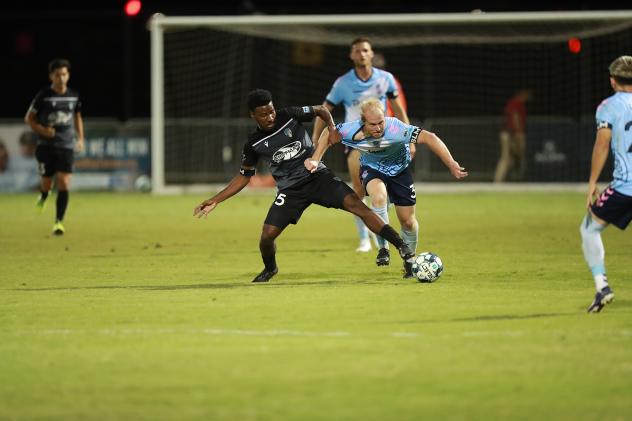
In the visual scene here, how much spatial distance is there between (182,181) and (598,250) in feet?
63.2

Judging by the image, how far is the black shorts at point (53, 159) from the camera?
17.5 m

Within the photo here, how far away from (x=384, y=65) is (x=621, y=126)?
19.5 m

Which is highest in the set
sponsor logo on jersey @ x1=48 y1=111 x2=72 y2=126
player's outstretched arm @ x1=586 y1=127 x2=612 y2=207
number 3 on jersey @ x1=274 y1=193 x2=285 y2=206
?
player's outstretched arm @ x1=586 y1=127 x2=612 y2=207

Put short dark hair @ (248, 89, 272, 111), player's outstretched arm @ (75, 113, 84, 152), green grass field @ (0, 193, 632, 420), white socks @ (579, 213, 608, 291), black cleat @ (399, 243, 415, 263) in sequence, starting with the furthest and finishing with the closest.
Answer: player's outstretched arm @ (75, 113, 84, 152)
black cleat @ (399, 243, 415, 263)
short dark hair @ (248, 89, 272, 111)
white socks @ (579, 213, 608, 291)
green grass field @ (0, 193, 632, 420)

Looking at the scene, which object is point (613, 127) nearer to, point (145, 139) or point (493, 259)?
point (493, 259)

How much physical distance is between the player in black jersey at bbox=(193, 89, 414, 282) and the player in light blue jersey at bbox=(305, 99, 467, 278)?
25cm

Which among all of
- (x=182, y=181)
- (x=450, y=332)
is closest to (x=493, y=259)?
(x=450, y=332)

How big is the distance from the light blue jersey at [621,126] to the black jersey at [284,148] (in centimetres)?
324

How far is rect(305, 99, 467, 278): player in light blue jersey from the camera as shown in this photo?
1102 cm

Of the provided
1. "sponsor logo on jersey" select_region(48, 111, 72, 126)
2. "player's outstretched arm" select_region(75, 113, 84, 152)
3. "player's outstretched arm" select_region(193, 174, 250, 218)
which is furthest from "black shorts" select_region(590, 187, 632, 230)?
"sponsor logo on jersey" select_region(48, 111, 72, 126)

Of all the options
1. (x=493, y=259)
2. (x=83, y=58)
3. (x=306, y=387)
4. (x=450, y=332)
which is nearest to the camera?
(x=306, y=387)

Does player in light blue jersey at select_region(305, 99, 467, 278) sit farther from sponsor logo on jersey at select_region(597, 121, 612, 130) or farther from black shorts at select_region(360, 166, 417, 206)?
sponsor logo on jersey at select_region(597, 121, 612, 130)

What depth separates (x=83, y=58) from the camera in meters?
34.0

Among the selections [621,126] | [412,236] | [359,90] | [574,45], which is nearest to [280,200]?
[412,236]
